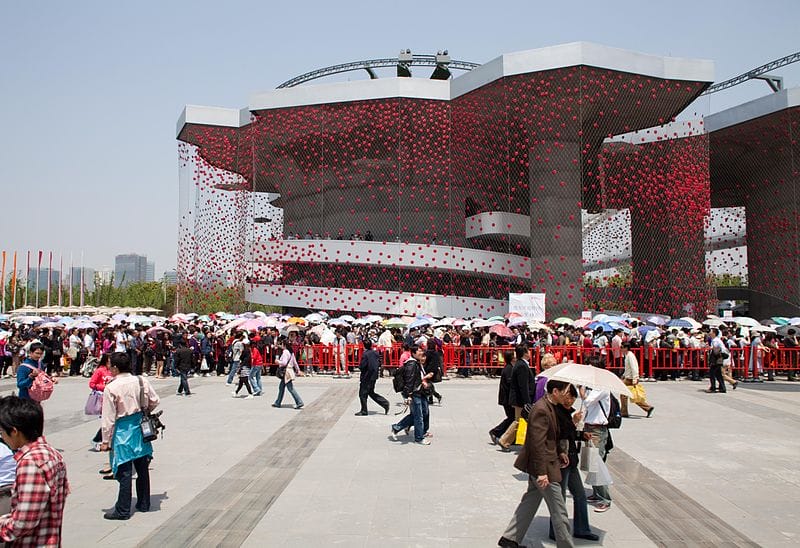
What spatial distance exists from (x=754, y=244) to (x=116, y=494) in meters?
42.5

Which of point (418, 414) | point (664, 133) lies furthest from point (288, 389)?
point (664, 133)

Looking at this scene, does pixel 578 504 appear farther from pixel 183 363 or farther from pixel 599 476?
pixel 183 363

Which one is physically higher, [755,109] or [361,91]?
[361,91]

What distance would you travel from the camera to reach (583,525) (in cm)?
561

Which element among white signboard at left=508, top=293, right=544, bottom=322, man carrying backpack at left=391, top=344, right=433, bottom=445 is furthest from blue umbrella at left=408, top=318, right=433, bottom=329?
man carrying backpack at left=391, top=344, right=433, bottom=445

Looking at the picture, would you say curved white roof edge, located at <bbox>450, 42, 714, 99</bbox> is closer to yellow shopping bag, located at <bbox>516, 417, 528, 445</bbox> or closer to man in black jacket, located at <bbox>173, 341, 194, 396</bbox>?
man in black jacket, located at <bbox>173, 341, 194, 396</bbox>

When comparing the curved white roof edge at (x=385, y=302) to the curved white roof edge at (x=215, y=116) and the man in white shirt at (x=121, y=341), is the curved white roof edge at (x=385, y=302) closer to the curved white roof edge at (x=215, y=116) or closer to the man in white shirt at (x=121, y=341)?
the curved white roof edge at (x=215, y=116)

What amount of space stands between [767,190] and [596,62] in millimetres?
16696

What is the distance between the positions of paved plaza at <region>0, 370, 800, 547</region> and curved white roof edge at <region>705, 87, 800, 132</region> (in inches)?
1002

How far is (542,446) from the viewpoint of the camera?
16.4 ft

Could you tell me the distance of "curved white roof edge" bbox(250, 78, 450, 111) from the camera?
1308 inches

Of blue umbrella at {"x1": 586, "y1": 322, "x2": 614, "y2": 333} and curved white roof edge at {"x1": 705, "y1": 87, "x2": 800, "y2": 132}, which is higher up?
curved white roof edge at {"x1": 705, "y1": 87, "x2": 800, "y2": 132}

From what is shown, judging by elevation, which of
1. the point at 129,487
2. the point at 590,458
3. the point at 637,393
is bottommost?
the point at 129,487

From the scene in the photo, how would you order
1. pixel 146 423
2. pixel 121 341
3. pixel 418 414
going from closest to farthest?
pixel 146 423, pixel 418 414, pixel 121 341
